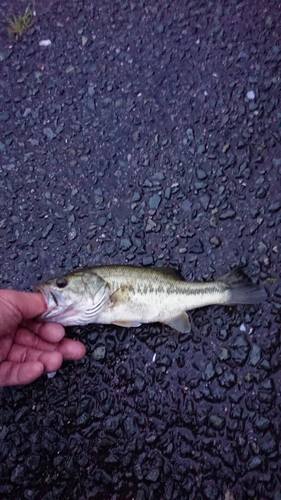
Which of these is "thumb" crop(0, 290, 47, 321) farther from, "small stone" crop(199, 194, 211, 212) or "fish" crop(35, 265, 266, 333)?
"small stone" crop(199, 194, 211, 212)

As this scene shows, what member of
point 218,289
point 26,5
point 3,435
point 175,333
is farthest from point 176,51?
point 3,435

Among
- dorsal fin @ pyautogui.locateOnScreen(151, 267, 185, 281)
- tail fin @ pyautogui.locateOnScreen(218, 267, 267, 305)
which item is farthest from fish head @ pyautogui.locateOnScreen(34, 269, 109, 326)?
tail fin @ pyautogui.locateOnScreen(218, 267, 267, 305)

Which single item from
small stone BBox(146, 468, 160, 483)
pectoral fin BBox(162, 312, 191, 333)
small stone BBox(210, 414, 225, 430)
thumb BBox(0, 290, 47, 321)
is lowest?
small stone BBox(146, 468, 160, 483)

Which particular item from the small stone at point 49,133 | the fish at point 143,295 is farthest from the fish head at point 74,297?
the small stone at point 49,133

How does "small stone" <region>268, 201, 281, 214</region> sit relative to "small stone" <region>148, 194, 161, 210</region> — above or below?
below

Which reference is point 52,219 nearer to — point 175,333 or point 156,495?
point 175,333

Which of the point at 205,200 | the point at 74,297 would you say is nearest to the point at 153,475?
the point at 74,297
